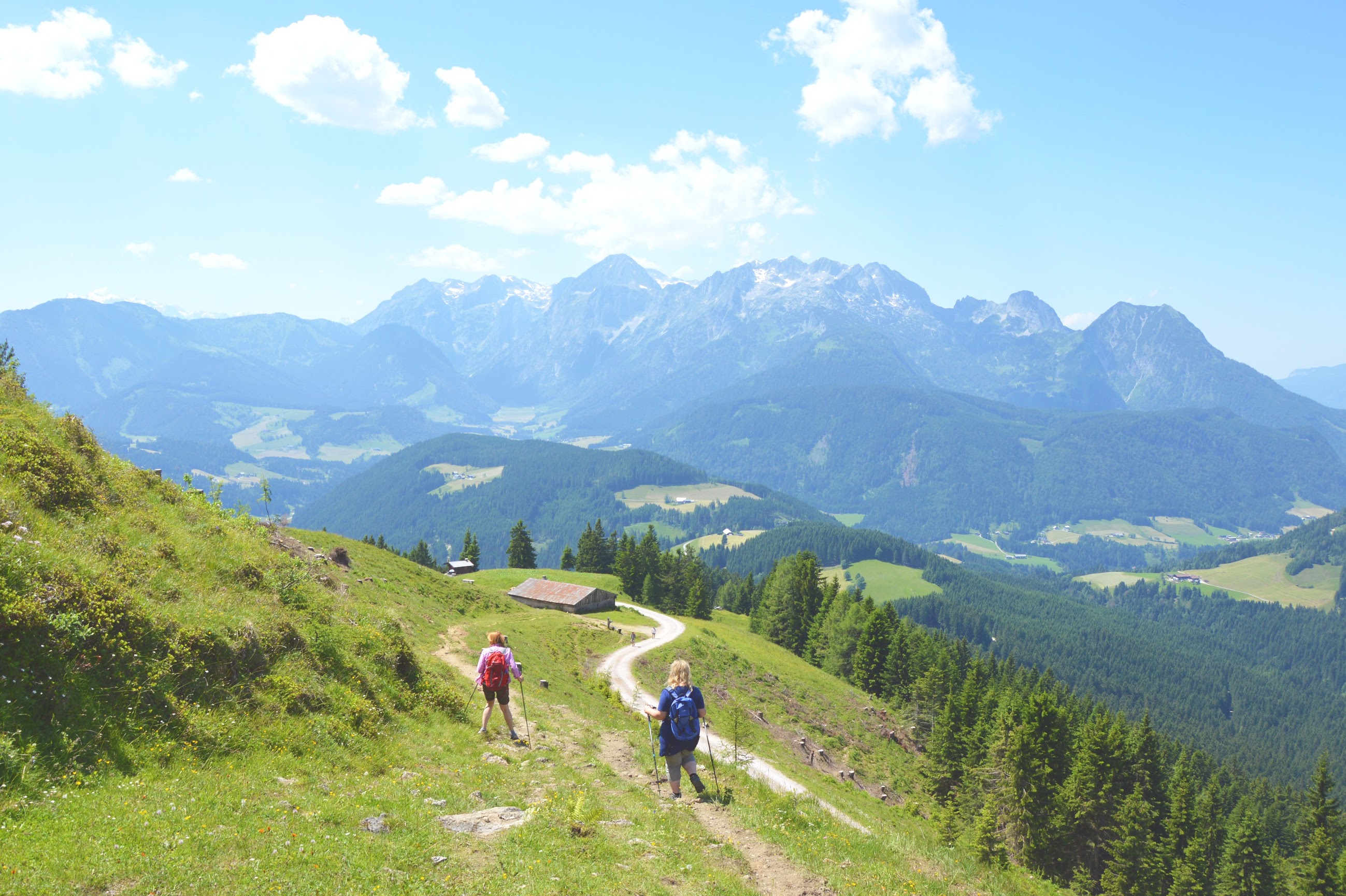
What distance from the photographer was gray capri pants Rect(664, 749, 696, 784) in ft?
52.5

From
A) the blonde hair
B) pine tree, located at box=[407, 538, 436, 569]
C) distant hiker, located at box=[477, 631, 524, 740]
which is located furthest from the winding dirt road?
pine tree, located at box=[407, 538, 436, 569]

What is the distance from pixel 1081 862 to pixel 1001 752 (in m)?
10.5

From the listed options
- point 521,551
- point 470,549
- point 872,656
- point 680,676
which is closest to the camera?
point 680,676

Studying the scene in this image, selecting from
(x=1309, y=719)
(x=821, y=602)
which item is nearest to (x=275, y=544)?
(x=821, y=602)

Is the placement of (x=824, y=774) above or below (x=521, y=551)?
below

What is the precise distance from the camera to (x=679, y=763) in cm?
1622

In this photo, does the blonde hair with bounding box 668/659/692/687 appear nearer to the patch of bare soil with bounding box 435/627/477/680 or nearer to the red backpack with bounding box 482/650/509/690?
the red backpack with bounding box 482/650/509/690

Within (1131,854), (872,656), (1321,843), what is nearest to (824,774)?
(1131,854)

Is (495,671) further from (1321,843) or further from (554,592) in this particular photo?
(1321,843)

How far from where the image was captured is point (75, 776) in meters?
10.7

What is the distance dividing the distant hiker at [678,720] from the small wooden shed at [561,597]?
60.6 metres

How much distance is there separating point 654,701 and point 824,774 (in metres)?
12.8

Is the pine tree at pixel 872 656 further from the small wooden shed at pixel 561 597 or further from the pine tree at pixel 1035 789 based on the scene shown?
the small wooden shed at pixel 561 597

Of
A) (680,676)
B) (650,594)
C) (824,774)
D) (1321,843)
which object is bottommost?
(1321,843)
